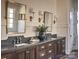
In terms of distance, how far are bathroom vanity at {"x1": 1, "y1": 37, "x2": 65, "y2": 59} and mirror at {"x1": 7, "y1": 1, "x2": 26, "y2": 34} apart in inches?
22.7

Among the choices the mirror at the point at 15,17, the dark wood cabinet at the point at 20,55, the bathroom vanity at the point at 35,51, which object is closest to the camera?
the bathroom vanity at the point at 35,51

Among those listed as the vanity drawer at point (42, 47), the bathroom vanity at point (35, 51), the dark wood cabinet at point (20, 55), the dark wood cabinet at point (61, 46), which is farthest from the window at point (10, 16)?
the dark wood cabinet at point (61, 46)

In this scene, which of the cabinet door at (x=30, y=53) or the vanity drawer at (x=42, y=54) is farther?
the vanity drawer at (x=42, y=54)

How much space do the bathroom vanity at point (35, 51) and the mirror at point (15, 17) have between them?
0.58 meters

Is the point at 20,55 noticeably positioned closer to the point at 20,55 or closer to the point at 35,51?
the point at 20,55

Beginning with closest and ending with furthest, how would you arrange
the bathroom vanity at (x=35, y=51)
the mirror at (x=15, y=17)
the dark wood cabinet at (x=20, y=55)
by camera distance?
the bathroom vanity at (x=35, y=51) → the dark wood cabinet at (x=20, y=55) → the mirror at (x=15, y=17)

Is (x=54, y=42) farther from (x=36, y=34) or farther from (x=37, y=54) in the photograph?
(x=37, y=54)

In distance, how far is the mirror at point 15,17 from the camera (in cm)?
339

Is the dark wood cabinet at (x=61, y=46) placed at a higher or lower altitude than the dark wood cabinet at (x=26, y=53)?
lower

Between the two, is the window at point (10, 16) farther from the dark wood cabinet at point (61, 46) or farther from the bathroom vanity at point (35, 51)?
the dark wood cabinet at point (61, 46)

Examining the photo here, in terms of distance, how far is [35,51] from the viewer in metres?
3.56

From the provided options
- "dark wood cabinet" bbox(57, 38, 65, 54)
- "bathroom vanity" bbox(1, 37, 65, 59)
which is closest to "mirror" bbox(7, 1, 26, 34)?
"bathroom vanity" bbox(1, 37, 65, 59)

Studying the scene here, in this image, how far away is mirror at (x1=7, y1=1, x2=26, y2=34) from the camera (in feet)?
11.1

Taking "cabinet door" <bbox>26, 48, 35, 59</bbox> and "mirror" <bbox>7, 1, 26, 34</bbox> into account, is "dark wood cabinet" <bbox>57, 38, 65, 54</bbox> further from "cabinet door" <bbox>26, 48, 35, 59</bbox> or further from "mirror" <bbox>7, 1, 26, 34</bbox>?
"cabinet door" <bbox>26, 48, 35, 59</bbox>
